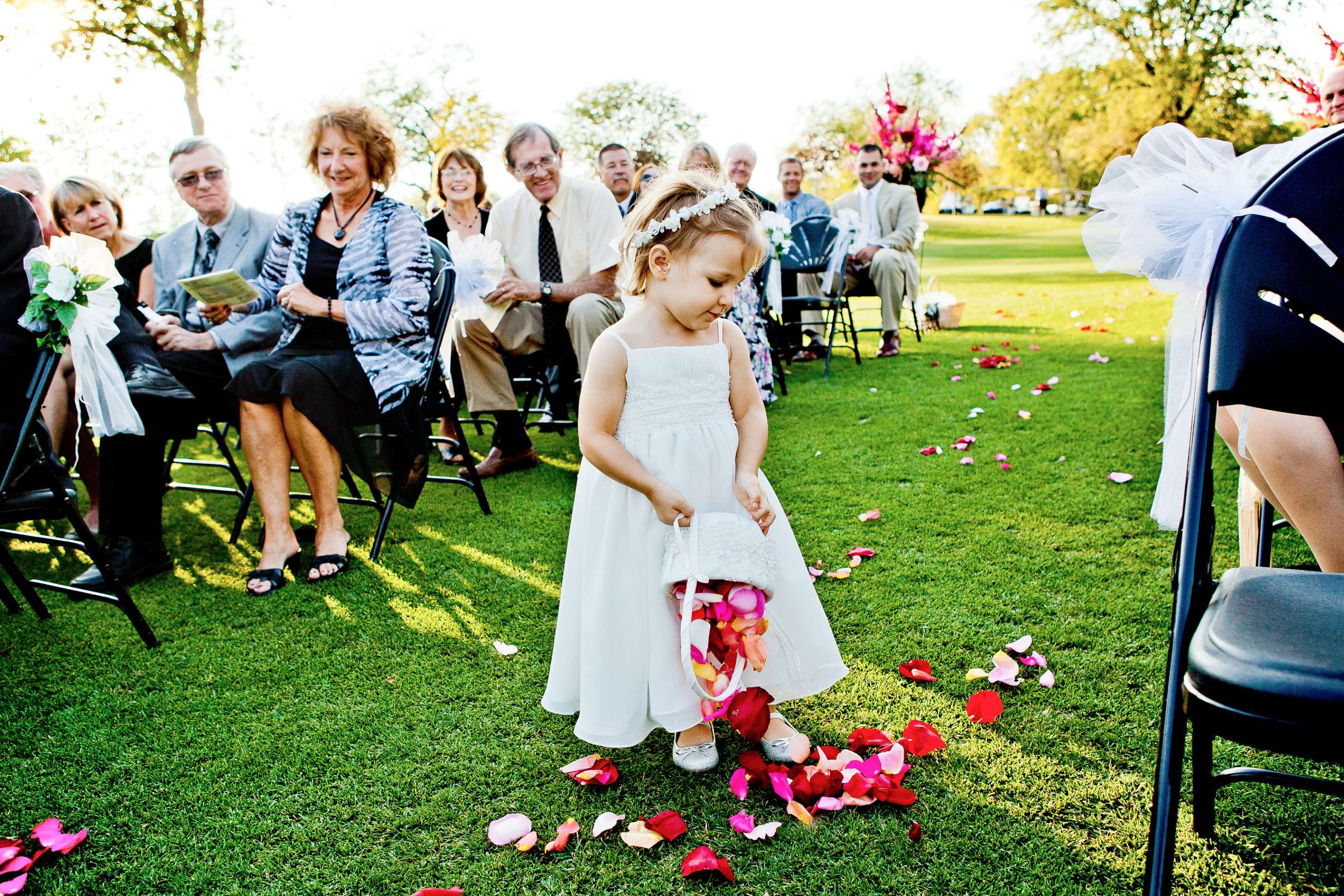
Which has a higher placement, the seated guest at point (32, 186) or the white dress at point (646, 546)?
the seated guest at point (32, 186)

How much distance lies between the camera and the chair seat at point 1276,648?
94cm

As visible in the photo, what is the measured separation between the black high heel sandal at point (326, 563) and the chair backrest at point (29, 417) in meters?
0.97

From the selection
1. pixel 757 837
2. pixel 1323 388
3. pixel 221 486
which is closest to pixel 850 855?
pixel 757 837

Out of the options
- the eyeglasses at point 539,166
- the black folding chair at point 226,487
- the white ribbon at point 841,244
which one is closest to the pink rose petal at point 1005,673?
the black folding chair at point 226,487

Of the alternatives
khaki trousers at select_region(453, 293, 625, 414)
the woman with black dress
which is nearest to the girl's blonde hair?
khaki trousers at select_region(453, 293, 625, 414)

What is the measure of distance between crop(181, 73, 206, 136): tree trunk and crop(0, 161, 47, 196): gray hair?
12995 millimetres

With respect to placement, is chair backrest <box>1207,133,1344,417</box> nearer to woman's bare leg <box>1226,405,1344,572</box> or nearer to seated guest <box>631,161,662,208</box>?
woman's bare leg <box>1226,405,1344,572</box>

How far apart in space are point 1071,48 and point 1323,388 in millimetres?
41875

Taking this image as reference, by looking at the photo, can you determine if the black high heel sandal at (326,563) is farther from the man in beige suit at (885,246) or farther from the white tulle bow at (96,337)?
the man in beige suit at (885,246)

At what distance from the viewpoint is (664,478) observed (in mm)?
1911

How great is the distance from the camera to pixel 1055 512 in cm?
335

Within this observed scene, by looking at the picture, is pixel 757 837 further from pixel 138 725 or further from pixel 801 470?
pixel 801 470

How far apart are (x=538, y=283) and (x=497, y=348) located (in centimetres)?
42

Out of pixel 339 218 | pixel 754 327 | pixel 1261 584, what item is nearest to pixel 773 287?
pixel 754 327
